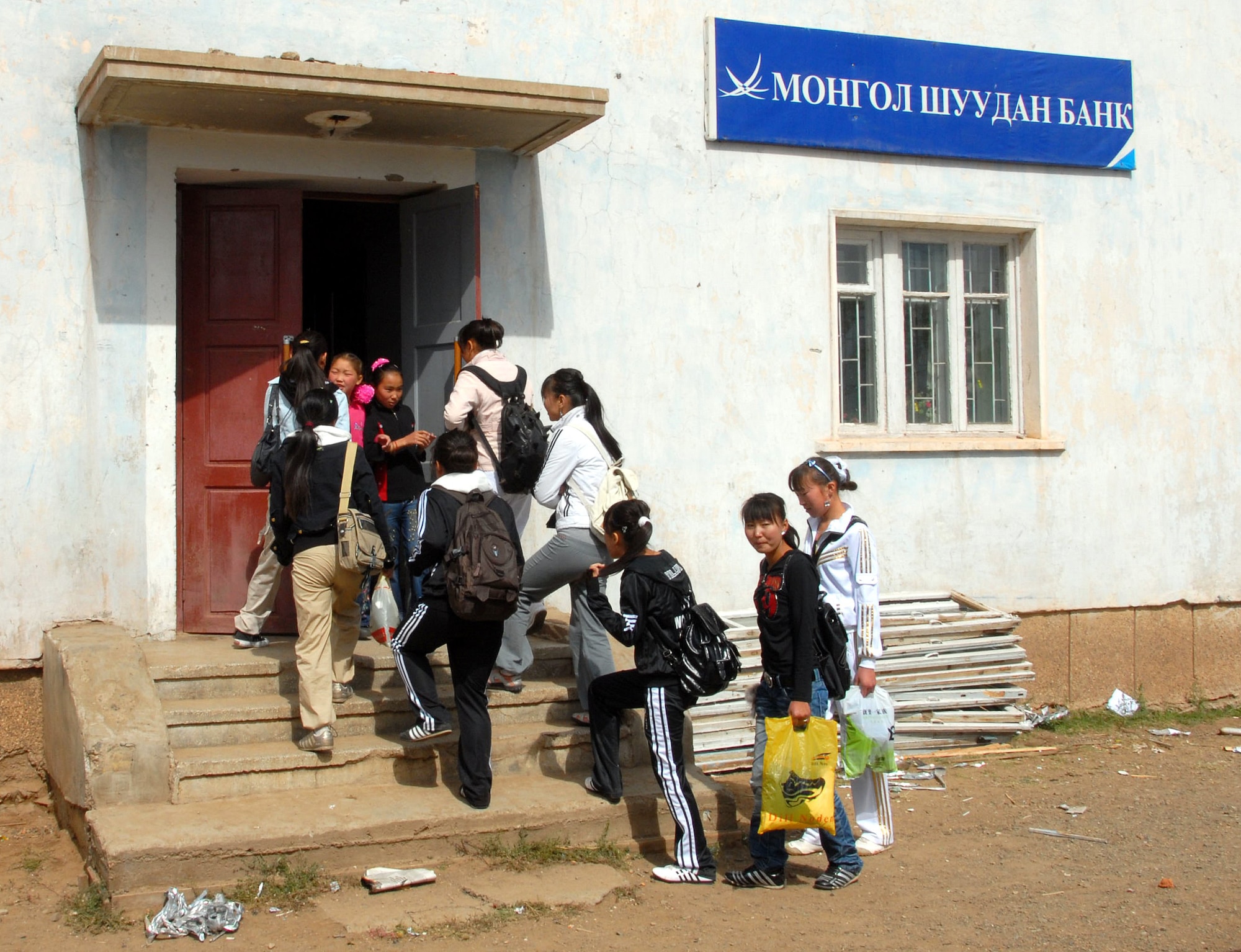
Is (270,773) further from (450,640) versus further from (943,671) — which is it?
(943,671)

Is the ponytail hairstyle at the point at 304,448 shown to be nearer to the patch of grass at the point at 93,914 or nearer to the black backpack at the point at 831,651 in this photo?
the patch of grass at the point at 93,914

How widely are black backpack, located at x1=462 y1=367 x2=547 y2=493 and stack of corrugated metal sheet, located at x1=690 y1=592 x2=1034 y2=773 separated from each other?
1.87 meters

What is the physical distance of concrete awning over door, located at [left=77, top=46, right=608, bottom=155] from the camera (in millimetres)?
5988

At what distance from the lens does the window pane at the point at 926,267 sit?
A: 28.8 feet

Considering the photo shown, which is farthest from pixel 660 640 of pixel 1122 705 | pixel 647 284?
pixel 1122 705

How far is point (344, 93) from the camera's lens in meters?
6.25

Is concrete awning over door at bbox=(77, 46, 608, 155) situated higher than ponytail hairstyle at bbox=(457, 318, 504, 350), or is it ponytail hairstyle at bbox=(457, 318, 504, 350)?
concrete awning over door at bbox=(77, 46, 608, 155)

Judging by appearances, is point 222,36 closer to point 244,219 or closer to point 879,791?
point 244,219

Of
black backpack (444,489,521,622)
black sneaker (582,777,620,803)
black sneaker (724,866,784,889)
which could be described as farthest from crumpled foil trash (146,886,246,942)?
black sneaker (724,866,784,889)

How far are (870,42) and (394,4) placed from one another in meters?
3.11

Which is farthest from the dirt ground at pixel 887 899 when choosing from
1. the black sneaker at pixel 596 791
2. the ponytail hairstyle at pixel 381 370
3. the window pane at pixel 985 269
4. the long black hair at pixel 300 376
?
the window pane at pixel 985 269

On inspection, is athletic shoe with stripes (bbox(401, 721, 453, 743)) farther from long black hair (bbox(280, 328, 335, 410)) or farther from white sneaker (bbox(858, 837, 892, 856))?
white sneaker (bbox(858, 837, 892, 856))

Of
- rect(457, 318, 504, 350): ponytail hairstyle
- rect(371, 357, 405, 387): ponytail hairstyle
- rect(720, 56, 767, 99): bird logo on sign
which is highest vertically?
rect(720, 56, 767, 99): bird logo on sign

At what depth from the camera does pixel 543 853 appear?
553cm
